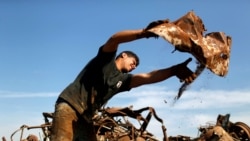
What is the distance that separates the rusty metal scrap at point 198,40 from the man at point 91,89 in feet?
1.05

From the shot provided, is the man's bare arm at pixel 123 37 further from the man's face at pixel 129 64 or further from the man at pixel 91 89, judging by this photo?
the man's face at pixel 129 64

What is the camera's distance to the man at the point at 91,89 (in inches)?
212

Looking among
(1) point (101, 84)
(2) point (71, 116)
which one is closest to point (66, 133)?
(2) point (71, 116)

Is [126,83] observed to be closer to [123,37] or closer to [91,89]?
[91,89]

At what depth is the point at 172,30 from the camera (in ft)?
16.1

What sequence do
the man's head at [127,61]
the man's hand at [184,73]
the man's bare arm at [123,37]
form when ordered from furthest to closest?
the man's head at [127,61] < the man's hand at [184,73] < the man's bare arm at [123,37]

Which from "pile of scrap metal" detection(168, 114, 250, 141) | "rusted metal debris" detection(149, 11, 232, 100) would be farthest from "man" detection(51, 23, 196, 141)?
"pile of scrap metal" detection(168, 114, 250, 141)

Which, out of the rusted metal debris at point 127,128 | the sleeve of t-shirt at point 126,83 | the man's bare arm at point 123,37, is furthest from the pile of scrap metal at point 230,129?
the man's bare arm at point 123,37

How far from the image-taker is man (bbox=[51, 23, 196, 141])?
539 cm

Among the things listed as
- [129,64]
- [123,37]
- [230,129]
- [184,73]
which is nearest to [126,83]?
[129,64]

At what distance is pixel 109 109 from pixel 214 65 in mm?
1939

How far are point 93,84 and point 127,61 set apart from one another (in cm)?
46

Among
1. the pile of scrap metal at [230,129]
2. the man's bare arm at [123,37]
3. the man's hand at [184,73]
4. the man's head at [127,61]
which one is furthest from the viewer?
the pile of scrap metal at [230,129]

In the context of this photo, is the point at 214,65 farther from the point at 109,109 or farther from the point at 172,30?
the point at 109,109
